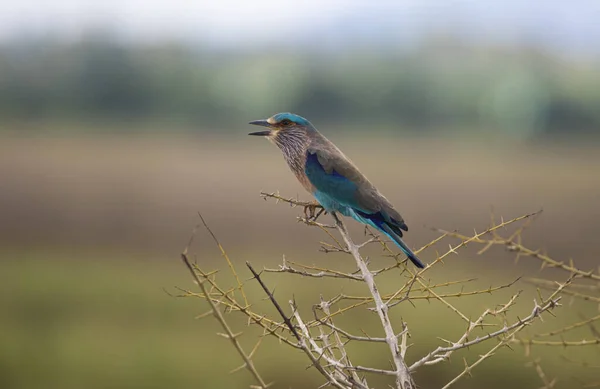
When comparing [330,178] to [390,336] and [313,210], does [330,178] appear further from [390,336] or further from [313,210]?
[390,336]

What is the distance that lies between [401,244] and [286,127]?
1.58 metres

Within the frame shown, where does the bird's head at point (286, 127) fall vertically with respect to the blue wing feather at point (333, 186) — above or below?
above

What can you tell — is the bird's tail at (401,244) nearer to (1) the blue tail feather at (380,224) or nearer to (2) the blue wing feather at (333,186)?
(1) the blue tail feather at (380,224)

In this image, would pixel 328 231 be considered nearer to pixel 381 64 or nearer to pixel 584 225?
pixel 584 225

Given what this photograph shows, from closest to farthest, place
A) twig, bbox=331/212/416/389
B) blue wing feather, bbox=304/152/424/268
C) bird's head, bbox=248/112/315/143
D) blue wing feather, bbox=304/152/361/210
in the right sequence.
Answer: twig, bbox=331/212/416/389 < blue wing feather, bbox=304/152/424/268 < blue wing feather, bbox=304/152/361/210 < bird's head, bbox=248/112/315/143

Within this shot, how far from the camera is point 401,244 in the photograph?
4.55 metres

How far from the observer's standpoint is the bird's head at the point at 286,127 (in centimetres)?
573

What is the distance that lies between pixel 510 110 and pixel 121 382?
41115 millimetres

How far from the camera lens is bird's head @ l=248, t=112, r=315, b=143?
573 centimetres

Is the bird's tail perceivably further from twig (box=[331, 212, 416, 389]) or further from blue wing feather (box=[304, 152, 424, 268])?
twig (box=[331, 212, 416, 389])

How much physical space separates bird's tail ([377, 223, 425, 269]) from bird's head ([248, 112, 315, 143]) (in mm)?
1125

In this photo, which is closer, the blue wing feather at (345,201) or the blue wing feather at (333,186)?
the blue wing feather at (345,201)

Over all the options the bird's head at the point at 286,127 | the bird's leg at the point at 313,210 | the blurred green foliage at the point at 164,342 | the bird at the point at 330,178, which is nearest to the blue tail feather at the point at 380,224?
the bird at the point at 330,178

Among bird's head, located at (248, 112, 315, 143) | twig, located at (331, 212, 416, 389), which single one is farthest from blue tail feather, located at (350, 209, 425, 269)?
twig, located at (331, 212, 416, 389)
